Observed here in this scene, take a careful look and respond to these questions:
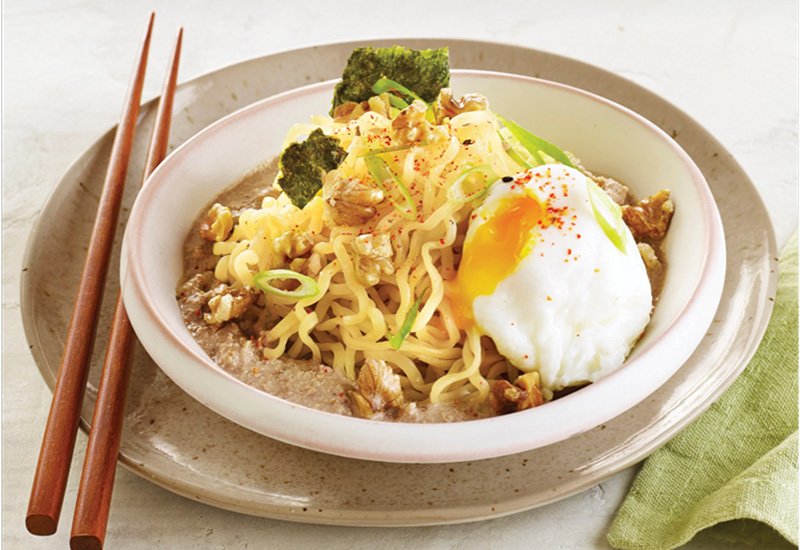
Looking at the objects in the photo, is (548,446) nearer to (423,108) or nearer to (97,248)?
(423,108)

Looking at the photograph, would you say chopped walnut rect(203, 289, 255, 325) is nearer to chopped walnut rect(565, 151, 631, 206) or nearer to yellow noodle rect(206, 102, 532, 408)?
yellow noodle rect(206, 102, 532, 408)

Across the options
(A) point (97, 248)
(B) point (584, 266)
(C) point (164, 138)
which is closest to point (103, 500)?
(A) point (97, 248)

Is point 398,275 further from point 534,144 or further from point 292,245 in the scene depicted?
point 534,144

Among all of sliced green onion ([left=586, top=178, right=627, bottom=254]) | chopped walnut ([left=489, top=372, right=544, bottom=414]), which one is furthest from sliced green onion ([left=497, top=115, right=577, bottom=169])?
chopped walnut ([left=489, top=372, right=544, bottom=414])

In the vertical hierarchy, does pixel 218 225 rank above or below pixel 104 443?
above

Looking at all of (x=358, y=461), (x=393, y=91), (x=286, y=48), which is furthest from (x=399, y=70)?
(x=286, y=48)

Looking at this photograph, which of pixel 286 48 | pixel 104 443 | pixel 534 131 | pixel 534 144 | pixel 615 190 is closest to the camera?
pixel 104 443

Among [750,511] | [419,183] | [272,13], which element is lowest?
[272,13]
